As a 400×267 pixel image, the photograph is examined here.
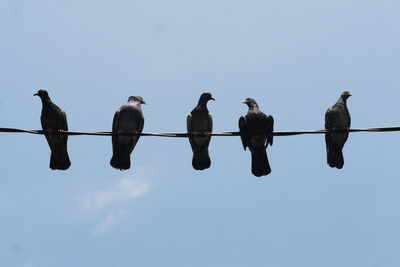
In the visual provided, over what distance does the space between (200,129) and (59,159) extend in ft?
8.02

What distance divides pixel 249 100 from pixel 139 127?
6.36ft

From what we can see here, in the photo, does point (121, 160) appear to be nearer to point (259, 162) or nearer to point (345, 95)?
point (259, 162)

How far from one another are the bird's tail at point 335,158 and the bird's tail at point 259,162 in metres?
1.08

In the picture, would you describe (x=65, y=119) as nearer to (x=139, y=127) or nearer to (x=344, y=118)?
(x=139, y=127)

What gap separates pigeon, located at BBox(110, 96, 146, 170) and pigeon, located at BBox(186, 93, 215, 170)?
89cm

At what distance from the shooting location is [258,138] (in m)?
9.79

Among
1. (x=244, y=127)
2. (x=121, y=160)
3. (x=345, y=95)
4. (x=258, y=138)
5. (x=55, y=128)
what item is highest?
(x=345, y=95)

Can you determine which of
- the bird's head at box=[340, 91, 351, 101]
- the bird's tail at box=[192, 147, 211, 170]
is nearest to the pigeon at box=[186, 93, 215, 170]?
the bird's tail at box=[192, 147, 211, 170]

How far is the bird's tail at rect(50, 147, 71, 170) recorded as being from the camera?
33.9 ft

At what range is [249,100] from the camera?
10.4 meters

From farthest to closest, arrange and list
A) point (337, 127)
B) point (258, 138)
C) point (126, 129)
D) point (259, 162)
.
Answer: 1. point (337, 127)
2. point (126, 129)
3. point (259, 162)
4. point (258, 138)

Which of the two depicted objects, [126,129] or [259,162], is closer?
[259,162]

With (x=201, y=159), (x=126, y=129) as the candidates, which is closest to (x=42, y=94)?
(x=126, y=129)

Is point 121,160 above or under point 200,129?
under
